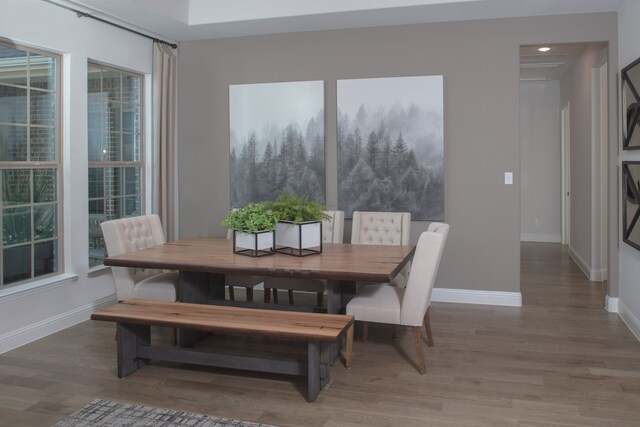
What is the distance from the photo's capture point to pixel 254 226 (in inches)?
157

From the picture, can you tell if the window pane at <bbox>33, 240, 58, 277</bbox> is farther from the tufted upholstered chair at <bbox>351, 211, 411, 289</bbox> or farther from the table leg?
the tufted upholstered chair at <bbox>351, 211, 411, 289</bbox>

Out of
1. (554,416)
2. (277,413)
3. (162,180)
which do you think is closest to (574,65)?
(162,180)

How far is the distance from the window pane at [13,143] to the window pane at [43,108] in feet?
0.50

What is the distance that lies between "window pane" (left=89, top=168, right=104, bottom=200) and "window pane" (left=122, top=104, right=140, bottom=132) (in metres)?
0.55

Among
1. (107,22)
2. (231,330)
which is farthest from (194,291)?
(107,22)

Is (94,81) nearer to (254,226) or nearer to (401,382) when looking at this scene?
(254,226)

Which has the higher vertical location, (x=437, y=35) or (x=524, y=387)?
(x=437, y=35)

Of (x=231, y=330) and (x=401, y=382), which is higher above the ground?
(x=231, y=330)

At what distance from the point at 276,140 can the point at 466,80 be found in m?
1.90

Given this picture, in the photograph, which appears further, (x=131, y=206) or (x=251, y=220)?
(x=131, y=206)

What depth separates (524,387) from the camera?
3465 millimetres

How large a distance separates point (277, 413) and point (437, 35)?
381cm

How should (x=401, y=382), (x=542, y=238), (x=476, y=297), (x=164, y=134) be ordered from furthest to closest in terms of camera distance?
(x=542, y=238) < (x=164, y=134) < (x=476, y=297) < (x=401, y=382)

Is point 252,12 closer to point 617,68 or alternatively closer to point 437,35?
point 437,35
